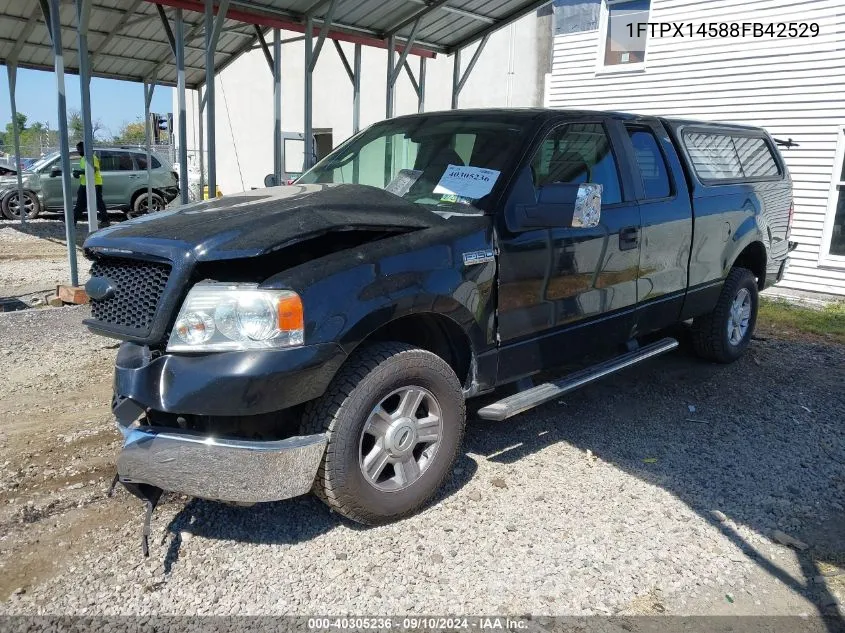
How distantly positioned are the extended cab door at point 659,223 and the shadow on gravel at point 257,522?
7.12 feet

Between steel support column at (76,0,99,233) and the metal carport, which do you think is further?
the metal carport

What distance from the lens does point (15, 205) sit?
17312 millimetres

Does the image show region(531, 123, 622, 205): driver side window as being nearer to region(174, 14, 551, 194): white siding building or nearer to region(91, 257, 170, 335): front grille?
region(91, 257, 170, 335): front grille

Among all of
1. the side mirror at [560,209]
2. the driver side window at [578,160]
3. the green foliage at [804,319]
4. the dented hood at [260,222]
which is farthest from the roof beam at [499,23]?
the dented hood at [260,222]

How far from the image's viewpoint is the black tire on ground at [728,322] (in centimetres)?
575

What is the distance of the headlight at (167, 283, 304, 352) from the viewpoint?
2.79 metres

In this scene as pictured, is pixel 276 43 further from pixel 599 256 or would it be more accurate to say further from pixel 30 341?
pixel 599 256

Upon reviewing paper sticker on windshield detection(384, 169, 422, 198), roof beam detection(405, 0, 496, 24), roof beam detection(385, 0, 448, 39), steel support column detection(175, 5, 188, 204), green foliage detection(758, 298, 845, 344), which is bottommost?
green foliage detection(758, 298, 845, 344)

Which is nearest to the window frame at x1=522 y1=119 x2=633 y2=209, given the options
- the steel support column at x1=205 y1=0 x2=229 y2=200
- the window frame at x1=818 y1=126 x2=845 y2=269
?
the steel support column at x1=205 y1=0 x2=229 y2=200

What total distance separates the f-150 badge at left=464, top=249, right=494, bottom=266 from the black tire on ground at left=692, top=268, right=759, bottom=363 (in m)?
2.98

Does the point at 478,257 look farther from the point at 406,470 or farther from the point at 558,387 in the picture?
the point at 406,470

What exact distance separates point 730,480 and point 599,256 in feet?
4.87

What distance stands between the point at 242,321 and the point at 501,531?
5.22 ft

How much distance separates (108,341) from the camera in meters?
6.32
